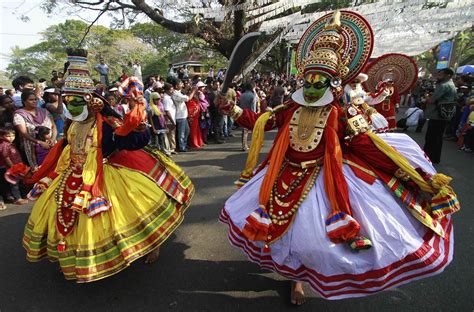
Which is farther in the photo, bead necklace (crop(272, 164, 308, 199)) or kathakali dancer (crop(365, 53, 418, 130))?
kathakali dancer (crop(365, 53, 418, 130))

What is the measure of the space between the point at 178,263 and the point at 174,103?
5324mm

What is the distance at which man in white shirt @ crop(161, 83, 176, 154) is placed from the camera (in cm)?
711

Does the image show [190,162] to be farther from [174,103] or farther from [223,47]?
[223,47]

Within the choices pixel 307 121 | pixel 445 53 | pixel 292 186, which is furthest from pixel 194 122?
pixel 445 53

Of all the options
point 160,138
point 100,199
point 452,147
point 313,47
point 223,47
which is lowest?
point 452,147

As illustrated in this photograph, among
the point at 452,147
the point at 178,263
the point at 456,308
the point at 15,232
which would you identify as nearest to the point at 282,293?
the point at 178,263

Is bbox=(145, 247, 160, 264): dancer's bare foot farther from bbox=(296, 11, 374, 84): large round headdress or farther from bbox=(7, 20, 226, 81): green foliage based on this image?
bbox=(7, 20, 226, 81): green foliage

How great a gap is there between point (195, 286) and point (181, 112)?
5486 millimetres

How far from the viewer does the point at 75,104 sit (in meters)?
2.56

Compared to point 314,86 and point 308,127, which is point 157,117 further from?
point 314,86

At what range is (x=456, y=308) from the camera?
2.43 meters

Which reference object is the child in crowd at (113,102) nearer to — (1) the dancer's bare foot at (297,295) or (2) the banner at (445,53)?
(1) the dancer's bare foot at (297,295)

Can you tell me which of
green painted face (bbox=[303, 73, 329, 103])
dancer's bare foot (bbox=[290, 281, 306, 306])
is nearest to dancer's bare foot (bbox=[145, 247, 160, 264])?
dancer's bare foot (bbox=[290, 281, 306, 306])

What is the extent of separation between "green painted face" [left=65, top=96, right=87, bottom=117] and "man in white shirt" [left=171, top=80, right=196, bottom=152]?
486 cm
